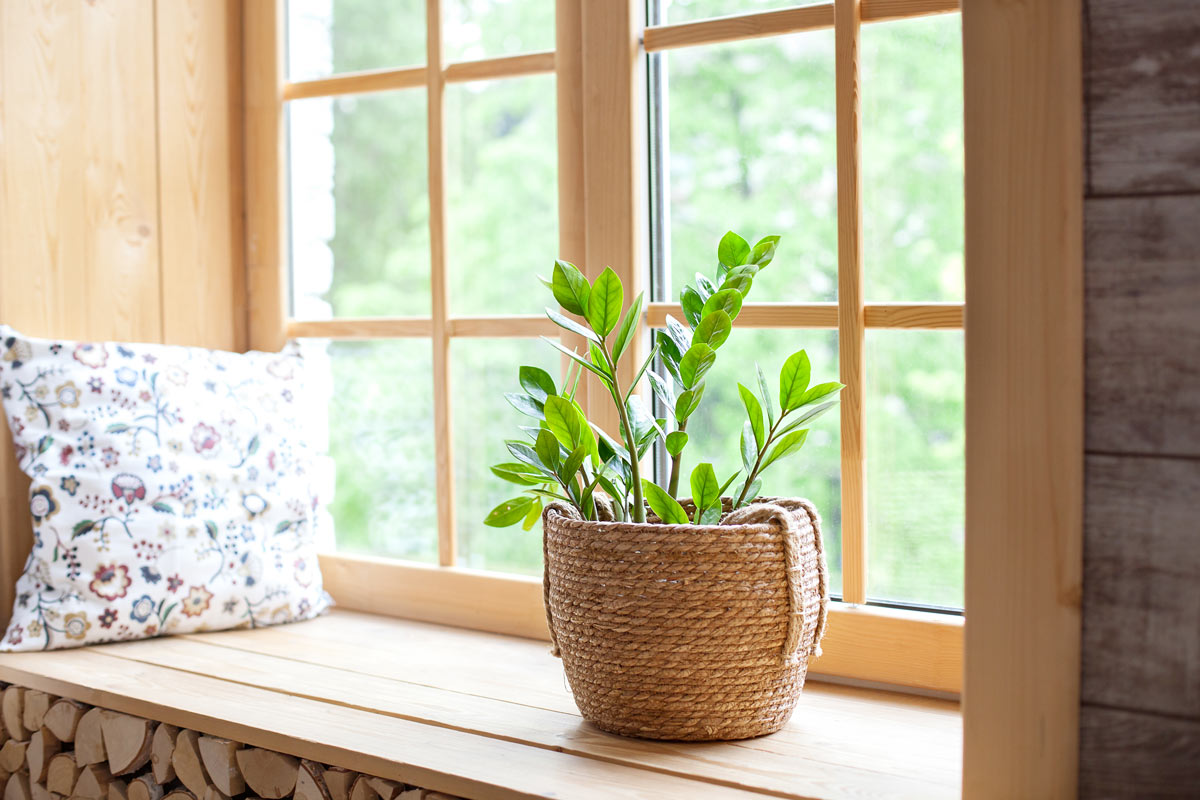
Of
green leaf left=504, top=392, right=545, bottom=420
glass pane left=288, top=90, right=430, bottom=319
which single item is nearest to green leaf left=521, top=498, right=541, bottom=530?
green leaf left=504, top=392, right=545, bottom=420

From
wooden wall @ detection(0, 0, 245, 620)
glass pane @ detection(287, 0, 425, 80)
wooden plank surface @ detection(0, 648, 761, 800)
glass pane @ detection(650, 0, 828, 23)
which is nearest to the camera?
wooden plank surface @ detection(0, 648, 761, 800)

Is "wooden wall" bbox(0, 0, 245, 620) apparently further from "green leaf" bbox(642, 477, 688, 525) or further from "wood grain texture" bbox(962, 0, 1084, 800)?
"wood grain texture" bbox(962, 0, 1084, 800)

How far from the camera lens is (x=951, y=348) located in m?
1.57

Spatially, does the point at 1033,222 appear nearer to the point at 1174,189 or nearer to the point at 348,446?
the point at 1174,189

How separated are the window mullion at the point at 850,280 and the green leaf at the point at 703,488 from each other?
243 millimetres

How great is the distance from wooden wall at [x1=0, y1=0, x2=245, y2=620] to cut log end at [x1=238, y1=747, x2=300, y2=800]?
0.59m

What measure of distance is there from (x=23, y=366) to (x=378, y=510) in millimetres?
1111

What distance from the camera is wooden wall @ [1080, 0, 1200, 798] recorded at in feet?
2.78

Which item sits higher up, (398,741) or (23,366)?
(23,366)

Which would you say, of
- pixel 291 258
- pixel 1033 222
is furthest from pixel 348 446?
pixel 1033 222

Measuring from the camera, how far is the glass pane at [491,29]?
1710 millimetres

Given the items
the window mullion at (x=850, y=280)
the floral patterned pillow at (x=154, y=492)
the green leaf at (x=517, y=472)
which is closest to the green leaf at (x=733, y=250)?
the window mullion at (x=850, y=280)

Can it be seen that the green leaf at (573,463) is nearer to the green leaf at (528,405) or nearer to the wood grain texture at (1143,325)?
the green leaf at (528,405)

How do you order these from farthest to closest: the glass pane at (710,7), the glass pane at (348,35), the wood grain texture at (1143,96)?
1. the glass pane at (348,35)
2. the glass pane at (710,7)
3. the wood grain texture at (1143,96)
